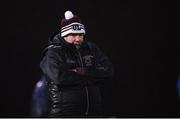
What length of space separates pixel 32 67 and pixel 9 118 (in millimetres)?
579

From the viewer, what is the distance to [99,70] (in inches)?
168

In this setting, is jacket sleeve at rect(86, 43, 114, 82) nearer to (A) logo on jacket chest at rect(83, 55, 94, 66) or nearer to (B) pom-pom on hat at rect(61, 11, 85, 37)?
(A) logo on jacket chest at rect(83, 55, 94, 66)

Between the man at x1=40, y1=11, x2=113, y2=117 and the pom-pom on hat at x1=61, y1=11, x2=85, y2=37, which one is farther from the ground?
the pom-pom on hat at x1=61, y1=11, x2=85, y2=37

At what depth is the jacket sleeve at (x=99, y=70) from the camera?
4203 mm

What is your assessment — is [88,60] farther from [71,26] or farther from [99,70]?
[71,26]

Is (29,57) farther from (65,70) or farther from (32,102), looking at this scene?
(65,70)

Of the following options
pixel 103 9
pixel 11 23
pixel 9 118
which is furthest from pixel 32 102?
pixel 103 9

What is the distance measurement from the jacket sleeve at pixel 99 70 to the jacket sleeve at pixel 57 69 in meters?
0.14

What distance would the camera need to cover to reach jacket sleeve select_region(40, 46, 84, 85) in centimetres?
410

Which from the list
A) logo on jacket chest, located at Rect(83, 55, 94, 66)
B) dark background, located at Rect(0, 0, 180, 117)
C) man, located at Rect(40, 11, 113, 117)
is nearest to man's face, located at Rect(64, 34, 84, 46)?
man, located at Rect(40, 11, 113, 117)

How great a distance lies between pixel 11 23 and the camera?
17.7ft

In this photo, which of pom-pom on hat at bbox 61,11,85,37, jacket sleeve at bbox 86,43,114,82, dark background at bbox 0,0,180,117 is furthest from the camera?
dark background at bbox 0,0,180,117

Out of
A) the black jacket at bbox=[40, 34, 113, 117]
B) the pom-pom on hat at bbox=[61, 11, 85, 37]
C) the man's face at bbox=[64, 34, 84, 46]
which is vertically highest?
the pom-pom on hat at bbox=[61, 11, 85, 37]

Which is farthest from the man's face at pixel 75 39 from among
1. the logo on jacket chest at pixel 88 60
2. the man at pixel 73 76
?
the logo on jacket chest at pixel 88 60
